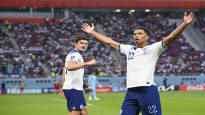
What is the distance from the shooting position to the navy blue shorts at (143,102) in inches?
384

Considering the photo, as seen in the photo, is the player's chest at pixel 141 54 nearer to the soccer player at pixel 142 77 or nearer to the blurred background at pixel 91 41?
the soccer player at pixel 142 77

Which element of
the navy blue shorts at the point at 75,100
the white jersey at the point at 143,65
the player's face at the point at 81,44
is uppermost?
the player's face at the point at 81,44

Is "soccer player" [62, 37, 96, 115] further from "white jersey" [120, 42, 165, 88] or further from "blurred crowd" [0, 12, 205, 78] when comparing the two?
"blurred crowd" [0, 12, 205, 78]

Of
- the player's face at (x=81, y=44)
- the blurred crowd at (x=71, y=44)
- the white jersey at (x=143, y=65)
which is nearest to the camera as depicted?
the white jersey at (x=143, y=65)

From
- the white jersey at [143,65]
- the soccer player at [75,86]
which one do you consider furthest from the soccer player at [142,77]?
the soccer player at [75,86]

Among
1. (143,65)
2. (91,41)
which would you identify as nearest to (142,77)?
(143,65)

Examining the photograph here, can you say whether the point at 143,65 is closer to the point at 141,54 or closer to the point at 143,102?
the point at 141,54

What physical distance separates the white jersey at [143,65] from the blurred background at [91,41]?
29430 millimetres

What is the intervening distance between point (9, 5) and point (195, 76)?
56.3 ft

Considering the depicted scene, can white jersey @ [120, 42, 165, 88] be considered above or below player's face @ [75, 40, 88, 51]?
below

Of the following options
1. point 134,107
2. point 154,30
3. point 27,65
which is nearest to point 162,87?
point 27,65

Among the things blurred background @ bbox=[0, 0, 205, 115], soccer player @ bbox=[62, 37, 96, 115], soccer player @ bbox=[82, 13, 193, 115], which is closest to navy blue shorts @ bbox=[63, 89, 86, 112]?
soccer player @ bbox=[62, 37, 96, 115]

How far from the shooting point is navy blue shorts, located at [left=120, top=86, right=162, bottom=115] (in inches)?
384

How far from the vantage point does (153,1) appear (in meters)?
52.4
